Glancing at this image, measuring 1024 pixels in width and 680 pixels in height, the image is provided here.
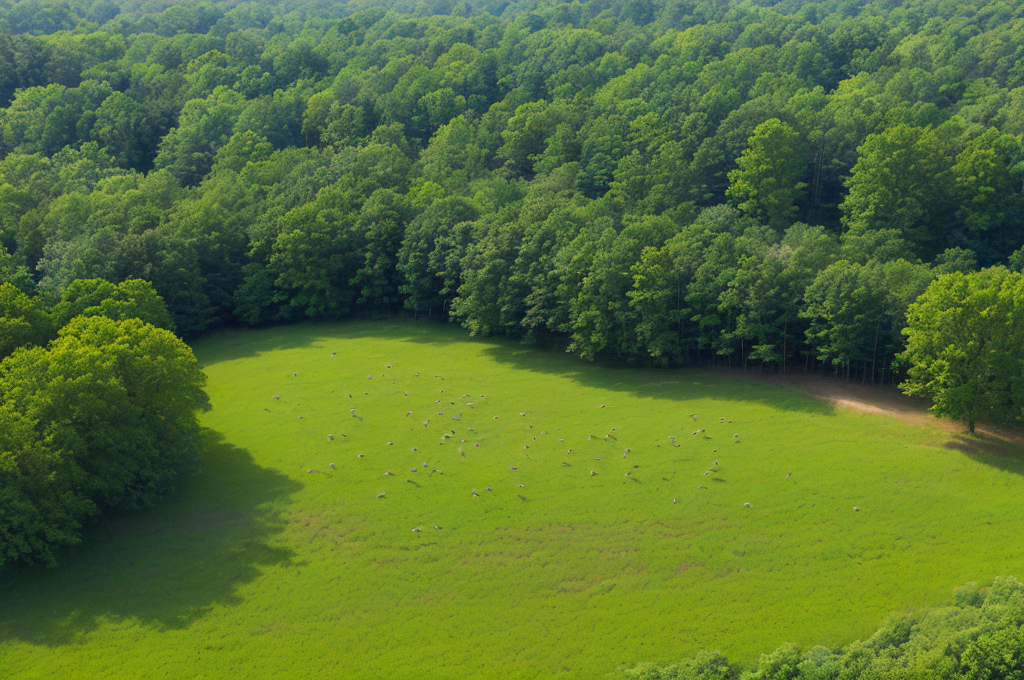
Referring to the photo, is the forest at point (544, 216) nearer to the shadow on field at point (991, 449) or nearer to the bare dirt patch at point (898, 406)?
the bare dirt patch at point (898, 406)

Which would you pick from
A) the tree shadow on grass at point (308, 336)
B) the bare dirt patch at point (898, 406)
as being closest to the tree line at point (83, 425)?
the tree shadow on grass at point (308, 336)

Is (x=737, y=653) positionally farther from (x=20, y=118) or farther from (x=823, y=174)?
(x=20, y=118)

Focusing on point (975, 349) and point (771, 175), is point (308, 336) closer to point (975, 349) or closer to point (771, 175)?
point (771, 175)

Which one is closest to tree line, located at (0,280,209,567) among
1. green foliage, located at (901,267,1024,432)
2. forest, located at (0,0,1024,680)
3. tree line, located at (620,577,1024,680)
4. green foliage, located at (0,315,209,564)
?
green foliage, located at (0,315,209,564)

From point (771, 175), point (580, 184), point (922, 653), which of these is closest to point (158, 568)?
point (922, 653)

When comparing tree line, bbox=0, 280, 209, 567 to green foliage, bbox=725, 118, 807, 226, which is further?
green foliage, bbox=725, 118, 807, 226

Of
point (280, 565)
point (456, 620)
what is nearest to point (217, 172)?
point (280, 565)

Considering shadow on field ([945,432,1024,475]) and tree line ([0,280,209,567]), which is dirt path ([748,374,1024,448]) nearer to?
shadow on field ([945,432,1024,475])
